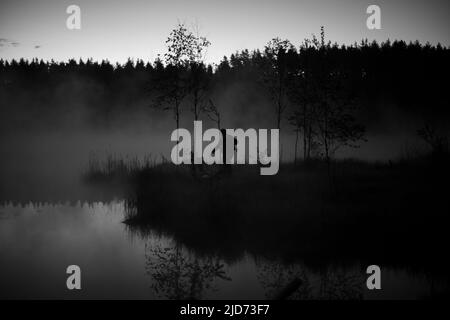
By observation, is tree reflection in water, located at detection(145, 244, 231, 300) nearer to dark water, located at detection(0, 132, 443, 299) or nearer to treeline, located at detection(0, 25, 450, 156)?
dark water, located at detection(0, 132, 443, 299)

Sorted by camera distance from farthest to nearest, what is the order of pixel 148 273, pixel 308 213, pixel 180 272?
pixel 308 213 → pixel 180 272 → pixel 148 273

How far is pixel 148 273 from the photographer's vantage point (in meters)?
10.1

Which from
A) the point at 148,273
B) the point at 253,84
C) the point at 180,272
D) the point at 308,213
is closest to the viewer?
the point at 148,273

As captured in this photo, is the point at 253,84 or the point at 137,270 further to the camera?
the point at 253,84

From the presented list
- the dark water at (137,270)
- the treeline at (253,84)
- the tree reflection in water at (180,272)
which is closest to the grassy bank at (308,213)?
the dark water at (137,270)

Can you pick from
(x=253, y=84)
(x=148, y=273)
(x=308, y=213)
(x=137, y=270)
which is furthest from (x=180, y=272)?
(x=253, y=84)

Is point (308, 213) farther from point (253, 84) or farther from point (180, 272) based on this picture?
point (253, 84)

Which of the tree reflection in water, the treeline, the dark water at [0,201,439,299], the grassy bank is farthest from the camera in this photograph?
the treeline

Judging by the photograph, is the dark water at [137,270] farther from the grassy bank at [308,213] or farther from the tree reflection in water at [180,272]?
the grassy bank at [308,213]

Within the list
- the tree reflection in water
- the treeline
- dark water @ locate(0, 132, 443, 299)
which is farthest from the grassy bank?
the treeline

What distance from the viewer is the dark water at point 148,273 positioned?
8.80m

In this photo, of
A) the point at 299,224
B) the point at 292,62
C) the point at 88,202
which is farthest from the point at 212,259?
the point at 292,62

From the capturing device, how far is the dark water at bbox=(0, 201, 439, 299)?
8.80 m

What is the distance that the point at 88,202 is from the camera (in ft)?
63.2
